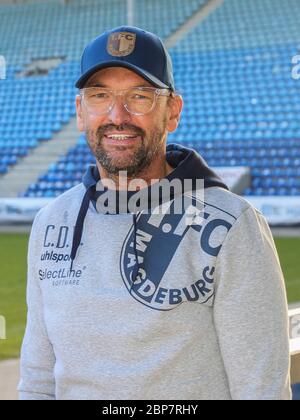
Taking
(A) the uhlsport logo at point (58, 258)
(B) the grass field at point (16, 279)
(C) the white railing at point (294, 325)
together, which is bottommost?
(B) the grass field at point (16, 279)

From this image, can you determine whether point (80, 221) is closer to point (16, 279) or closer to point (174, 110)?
point (174, 110)

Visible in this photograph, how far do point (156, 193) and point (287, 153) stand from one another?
13.0 m

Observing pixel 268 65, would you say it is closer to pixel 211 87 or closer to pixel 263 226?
pixel 211 87

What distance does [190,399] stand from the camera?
1217 millimetres

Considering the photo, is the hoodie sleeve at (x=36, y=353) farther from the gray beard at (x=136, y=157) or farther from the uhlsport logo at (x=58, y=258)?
the gray beard at (x=136, y=157)

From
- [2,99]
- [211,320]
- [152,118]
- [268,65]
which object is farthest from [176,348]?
[2,99]

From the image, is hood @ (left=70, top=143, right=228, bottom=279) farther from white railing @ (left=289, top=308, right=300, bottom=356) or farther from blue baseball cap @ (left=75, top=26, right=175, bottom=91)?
white railing @ (left=289, top=308, right=300, bottom=356)

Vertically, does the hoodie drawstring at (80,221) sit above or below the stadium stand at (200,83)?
below

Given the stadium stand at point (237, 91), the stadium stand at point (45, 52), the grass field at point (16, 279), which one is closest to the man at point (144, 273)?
the grass field at point (16, 279)

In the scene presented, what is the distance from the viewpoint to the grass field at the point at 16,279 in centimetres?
520

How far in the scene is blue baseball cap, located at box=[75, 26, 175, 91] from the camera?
4.23ft

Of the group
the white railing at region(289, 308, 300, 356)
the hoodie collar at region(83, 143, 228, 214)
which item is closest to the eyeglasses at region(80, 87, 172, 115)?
the hoodie collar at region(83, 143, 228, 214)

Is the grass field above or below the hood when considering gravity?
below

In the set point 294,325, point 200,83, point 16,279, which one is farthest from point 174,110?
point 200,83
